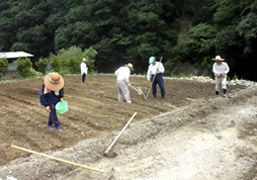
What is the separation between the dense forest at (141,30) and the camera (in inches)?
720

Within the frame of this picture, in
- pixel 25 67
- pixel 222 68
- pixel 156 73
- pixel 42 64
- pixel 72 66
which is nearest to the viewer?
pixel 156 73

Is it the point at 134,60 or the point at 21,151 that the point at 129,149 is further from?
the point at 134,60

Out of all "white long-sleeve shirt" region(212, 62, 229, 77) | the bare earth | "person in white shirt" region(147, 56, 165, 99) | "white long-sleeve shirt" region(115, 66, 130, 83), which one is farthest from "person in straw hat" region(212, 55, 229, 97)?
"white long-sleeve shirt" region(115, 66, 130, 83)

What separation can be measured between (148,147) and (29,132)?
249cm

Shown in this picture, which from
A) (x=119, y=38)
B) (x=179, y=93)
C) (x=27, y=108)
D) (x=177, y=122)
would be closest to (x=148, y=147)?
(x=177, y=122)

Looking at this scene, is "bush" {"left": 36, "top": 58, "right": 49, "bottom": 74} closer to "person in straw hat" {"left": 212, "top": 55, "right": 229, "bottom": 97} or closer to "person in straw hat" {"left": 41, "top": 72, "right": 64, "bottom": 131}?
"person in straw hat" {"left": 212, "top": 55, "right": 229, "bottom": 97}

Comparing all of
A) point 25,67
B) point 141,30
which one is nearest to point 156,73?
point 25,67

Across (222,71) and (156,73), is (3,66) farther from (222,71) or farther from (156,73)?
(222,71)

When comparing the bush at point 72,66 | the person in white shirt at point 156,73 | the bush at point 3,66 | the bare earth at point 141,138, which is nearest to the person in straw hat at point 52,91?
the bare earth at point 141,138

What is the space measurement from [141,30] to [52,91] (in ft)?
67.3

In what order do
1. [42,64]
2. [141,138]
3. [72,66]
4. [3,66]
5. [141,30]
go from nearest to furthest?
[141,138] → [3,66] → [72,66] → [42,64] → [141,30]

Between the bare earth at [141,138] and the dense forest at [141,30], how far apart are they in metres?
8.89

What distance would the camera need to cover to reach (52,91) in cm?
610

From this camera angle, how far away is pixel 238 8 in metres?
18.4
